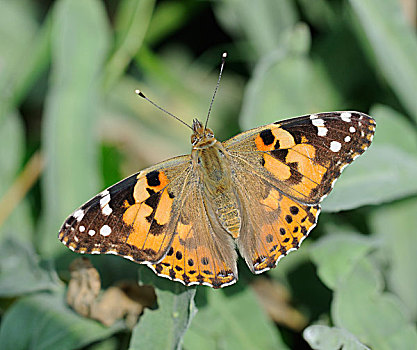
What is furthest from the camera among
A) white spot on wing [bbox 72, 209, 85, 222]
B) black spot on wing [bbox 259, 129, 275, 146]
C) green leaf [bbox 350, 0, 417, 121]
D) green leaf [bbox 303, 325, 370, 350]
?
green leaf [bbox 350, 0, 417, 121]

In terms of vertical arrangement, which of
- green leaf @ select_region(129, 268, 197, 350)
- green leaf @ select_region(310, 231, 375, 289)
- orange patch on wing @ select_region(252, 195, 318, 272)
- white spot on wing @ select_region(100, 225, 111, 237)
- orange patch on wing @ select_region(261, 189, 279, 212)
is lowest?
green leaf @ select_region(310, 231, 375, 289)

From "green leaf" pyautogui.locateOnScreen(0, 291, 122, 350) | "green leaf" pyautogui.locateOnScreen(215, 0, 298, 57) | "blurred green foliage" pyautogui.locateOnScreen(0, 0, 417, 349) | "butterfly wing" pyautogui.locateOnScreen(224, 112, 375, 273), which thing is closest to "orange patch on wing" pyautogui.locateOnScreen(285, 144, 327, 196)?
"butterfly wing" pyautogui.locateOnScreen(224, 112, 375, 273)

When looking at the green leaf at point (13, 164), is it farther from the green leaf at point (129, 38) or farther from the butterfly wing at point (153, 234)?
the butterfly wing at point (153, 234)

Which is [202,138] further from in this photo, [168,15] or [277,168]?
[168,15]

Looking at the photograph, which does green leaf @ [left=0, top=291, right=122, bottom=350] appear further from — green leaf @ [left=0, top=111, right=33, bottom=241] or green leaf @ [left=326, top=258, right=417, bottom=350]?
green leaf @ [left=326, top=258, right=417, bottom=350]

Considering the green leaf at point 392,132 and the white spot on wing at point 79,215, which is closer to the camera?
the white spot on wing at point 79,215

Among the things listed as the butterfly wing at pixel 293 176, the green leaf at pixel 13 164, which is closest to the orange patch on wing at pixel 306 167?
the butterfly wing at pixel 293 176

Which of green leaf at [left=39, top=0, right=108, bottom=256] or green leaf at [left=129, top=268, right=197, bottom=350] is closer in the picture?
green leaf at [left=129, top=268, right=197, bottom=350]
